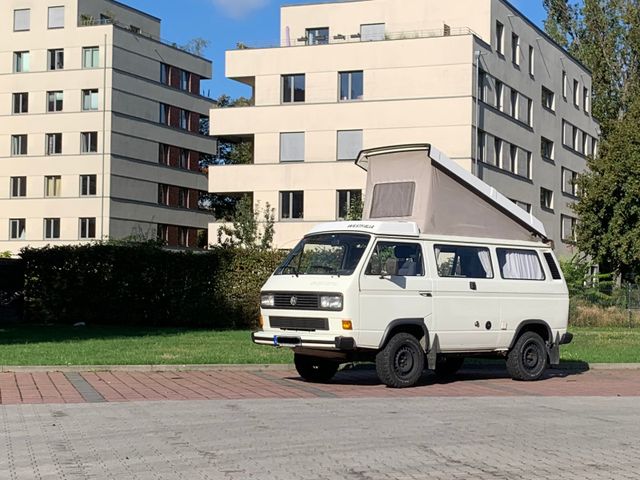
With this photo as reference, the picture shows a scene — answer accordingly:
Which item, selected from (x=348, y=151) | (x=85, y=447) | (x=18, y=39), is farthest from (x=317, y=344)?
(x=18, y=39)

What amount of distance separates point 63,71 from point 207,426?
56.4m

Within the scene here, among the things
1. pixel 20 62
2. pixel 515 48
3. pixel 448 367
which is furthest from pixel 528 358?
pixel 20 62

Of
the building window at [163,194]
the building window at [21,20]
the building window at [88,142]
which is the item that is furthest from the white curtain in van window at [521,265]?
the building window at [21,20]

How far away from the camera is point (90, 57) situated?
63.5 meters

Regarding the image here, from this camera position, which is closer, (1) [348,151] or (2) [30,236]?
(1) [348,151]

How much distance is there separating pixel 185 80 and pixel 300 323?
5788 centimetres

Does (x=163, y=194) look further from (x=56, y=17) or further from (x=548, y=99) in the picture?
(x=548, y=99)

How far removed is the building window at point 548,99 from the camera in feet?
204

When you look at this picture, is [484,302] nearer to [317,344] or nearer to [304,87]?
[317,344]

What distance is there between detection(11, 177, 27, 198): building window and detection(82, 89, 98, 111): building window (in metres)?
6.38

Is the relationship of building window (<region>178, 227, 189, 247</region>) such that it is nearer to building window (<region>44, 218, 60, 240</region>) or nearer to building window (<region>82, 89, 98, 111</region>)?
building window (<region>44, 218, 60, 240</region>)

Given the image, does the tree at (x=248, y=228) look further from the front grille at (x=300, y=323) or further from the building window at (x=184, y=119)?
the front grille at (x=300, y=323)

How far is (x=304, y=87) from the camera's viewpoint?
53.3m

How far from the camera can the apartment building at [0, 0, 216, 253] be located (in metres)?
63.1
